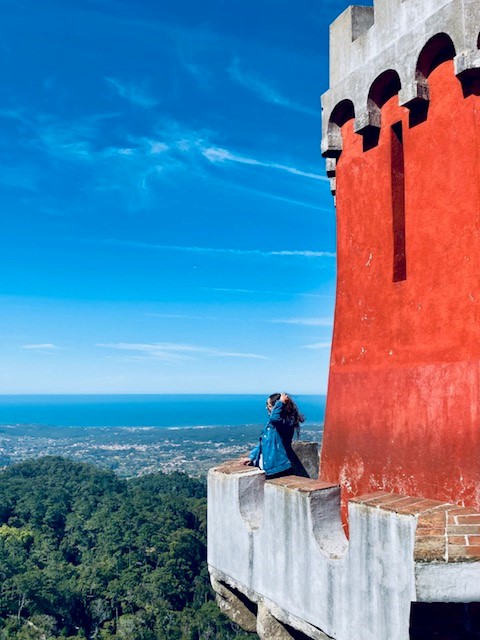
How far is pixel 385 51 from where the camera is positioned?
15.2ft

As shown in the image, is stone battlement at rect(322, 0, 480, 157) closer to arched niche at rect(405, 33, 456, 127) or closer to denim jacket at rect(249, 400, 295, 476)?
arched niche at rect(405, 33, 456, 127)

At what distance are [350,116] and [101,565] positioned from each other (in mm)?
55312

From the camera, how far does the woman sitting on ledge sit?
506 centimetres

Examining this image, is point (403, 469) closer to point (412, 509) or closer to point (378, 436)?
point (378, 436)

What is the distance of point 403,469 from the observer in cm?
423

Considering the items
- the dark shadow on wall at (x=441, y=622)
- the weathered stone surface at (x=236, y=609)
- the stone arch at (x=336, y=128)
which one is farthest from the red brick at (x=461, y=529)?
the stone arch at (x=336, y=128)

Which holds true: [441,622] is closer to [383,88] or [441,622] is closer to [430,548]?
[430,548]

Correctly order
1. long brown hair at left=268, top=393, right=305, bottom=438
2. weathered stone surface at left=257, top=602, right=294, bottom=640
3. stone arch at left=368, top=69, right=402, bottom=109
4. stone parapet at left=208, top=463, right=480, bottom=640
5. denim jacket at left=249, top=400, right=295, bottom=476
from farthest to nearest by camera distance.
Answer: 1. long brown hair at left=268, top=393, right=305, bottom=438
2. denim jacket at left=249, top=400, right=295, bottom=476
3. stone arch at left=368, top=69, right=402, bottom=109
4. weathered stone surface at left=257, top=602, right=294, bottom=640
5. stone parapet at left=208, top=463, right=480, bottom=640

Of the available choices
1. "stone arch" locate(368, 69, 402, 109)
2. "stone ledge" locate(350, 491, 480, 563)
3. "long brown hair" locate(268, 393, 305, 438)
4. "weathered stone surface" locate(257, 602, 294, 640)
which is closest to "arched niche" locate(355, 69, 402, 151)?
"stone arch" locate(368, 69, 402, 109)

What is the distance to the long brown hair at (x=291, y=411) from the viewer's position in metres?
5.45

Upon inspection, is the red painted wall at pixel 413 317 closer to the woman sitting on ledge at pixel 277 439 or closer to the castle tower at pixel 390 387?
the castle tower at pixel 390 387

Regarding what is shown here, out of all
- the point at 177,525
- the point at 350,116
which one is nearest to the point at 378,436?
the point at 350,116

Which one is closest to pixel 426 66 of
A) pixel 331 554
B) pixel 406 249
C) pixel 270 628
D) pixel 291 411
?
pixel 406 249

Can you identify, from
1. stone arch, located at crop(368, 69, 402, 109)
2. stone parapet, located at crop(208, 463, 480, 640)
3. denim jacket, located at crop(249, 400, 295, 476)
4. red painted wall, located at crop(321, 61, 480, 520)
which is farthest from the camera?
denim jacket, located at crop(249, 400, 295, 476)
